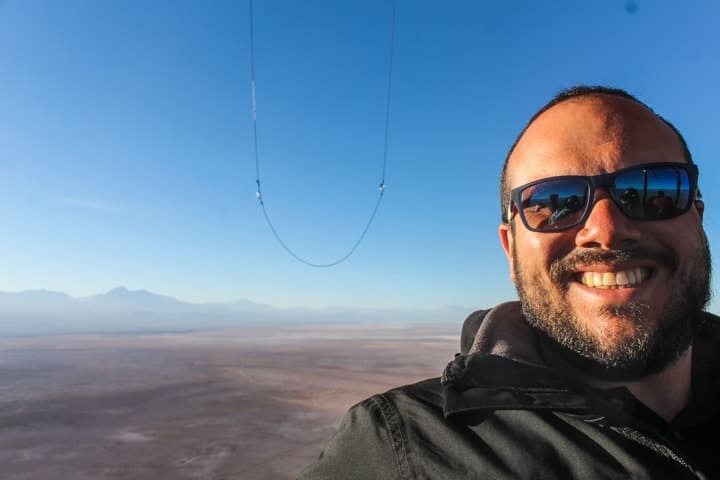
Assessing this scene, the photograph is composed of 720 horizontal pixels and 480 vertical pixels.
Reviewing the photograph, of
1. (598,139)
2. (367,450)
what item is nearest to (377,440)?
(367,450)

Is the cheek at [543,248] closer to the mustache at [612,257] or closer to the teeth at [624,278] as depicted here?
the mustache at [612,257]

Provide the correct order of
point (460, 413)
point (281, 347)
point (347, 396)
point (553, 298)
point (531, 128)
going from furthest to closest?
point (281, 347)
point (347, 396)
point (531, 128)
point (553, 298)
point (460, 413)

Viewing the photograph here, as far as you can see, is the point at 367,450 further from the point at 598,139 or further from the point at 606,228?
the point at 598,139

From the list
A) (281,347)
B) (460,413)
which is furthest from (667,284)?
(281,347)

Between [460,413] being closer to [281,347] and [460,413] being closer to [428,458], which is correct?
[428,458]

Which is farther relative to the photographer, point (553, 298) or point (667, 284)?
point (553, 298)

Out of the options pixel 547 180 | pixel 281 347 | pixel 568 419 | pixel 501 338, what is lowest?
pixel 281 347

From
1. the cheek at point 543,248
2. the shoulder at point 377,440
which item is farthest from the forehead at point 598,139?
the shoulder at point 377,440

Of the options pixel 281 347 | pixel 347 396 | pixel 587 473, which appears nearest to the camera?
pixel 587 473
